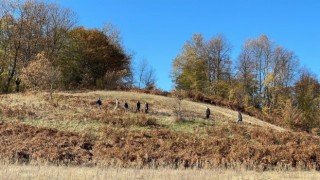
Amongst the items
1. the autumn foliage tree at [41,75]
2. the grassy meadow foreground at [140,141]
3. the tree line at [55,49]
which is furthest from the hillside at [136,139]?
the tree line at [55,49]

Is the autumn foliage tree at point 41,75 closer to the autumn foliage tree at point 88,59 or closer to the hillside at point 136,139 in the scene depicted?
the hillside at point 136,139

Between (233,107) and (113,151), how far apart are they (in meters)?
24.8

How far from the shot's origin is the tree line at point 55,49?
169ft

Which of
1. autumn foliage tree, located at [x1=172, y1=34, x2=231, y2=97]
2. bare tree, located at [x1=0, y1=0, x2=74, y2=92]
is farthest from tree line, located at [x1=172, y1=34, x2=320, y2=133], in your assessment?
bare tree, located at [x1=0, y1=0, x2=74, y2=92]

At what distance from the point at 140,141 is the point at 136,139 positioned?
51cm

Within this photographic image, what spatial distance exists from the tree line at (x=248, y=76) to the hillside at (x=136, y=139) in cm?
2372

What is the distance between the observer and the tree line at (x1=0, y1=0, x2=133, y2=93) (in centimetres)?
5156

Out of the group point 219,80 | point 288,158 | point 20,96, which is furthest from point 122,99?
point 219,80

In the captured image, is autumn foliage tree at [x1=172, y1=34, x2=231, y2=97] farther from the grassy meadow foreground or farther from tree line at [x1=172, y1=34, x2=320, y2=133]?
the grassy meadow foreground

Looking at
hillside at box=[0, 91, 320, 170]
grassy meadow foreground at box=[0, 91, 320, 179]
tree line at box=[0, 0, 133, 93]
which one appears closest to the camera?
grassy meadow foreground at box=[0, 91, 320, 179]

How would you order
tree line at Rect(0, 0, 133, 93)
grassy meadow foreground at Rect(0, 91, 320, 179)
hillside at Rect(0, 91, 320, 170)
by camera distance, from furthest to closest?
tree line at Rect(0, 0, 133, 93) → hillside at Rect(0, 91, 320, 170) → grassy meadow foreground at Rect(0, 91, 320, 179)

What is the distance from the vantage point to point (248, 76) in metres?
58.4

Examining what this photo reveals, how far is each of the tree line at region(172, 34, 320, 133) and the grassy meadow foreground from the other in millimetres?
23792

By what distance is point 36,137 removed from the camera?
73.6 ft
